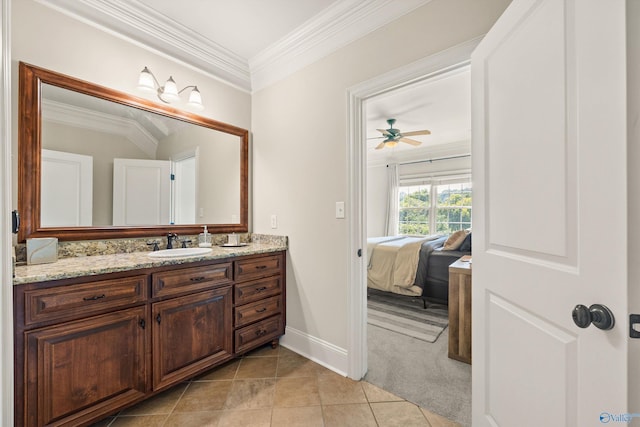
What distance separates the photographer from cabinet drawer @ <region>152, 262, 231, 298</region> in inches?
60.9

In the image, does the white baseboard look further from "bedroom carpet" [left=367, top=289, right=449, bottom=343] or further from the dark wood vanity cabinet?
"bedroom carpet" [left=367, top=289, right=449, bottom=343]

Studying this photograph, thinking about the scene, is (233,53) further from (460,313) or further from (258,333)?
(460,313)

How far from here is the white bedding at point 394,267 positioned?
3260 mm

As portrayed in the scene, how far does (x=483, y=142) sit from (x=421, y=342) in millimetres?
1862

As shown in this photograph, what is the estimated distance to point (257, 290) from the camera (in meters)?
2.07

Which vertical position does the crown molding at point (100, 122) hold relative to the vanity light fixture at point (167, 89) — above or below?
below

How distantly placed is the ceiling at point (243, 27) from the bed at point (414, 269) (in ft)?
6.68

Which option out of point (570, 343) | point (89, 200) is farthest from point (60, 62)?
point (570, 343)

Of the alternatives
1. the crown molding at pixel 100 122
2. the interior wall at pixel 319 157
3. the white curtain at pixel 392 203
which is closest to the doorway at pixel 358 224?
the interior wall at pixel 319 157

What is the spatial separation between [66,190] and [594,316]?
2.49 m

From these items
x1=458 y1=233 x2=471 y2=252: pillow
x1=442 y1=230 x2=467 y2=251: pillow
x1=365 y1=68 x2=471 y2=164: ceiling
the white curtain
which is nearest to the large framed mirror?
x1=365 y1=68 x2=471 y2=164: ceiling

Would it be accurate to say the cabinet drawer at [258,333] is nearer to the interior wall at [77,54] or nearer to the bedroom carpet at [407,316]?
the bedroom carpet at [407,316]

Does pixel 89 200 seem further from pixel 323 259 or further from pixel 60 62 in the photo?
pixel 323 259

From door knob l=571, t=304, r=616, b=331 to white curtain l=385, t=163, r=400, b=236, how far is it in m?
5.60
